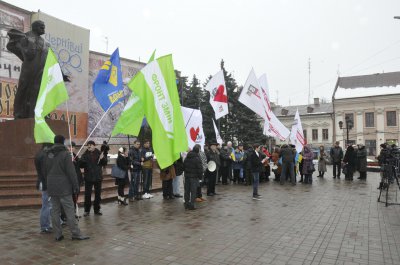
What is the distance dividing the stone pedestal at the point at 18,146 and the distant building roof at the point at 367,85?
53973 millimetres

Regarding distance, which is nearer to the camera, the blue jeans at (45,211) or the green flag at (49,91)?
the blue jeans at (45,211)

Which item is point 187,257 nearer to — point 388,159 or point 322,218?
point 322,218

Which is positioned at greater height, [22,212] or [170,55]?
[170,55]

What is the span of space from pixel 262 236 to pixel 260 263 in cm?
149

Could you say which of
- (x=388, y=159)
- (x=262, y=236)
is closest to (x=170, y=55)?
(x=262, y=236)

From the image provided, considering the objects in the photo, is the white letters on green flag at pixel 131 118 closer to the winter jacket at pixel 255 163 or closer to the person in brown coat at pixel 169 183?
the person in brown coat at pixel 169 183

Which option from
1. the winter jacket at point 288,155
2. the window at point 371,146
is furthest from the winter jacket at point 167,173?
the window at point 371,146

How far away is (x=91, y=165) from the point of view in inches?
325

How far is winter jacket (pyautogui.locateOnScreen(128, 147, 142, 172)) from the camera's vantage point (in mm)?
10250

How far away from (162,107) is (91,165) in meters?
2.21

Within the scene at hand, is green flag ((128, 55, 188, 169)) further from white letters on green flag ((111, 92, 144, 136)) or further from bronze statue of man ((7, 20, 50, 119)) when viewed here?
bronze statue of man ((7, 20, 50, 119))

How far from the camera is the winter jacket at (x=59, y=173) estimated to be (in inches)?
241

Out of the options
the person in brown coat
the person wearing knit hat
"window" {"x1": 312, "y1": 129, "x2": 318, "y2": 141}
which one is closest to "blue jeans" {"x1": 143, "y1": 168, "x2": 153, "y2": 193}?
the person in brown coat

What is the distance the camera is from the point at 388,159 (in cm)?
961
